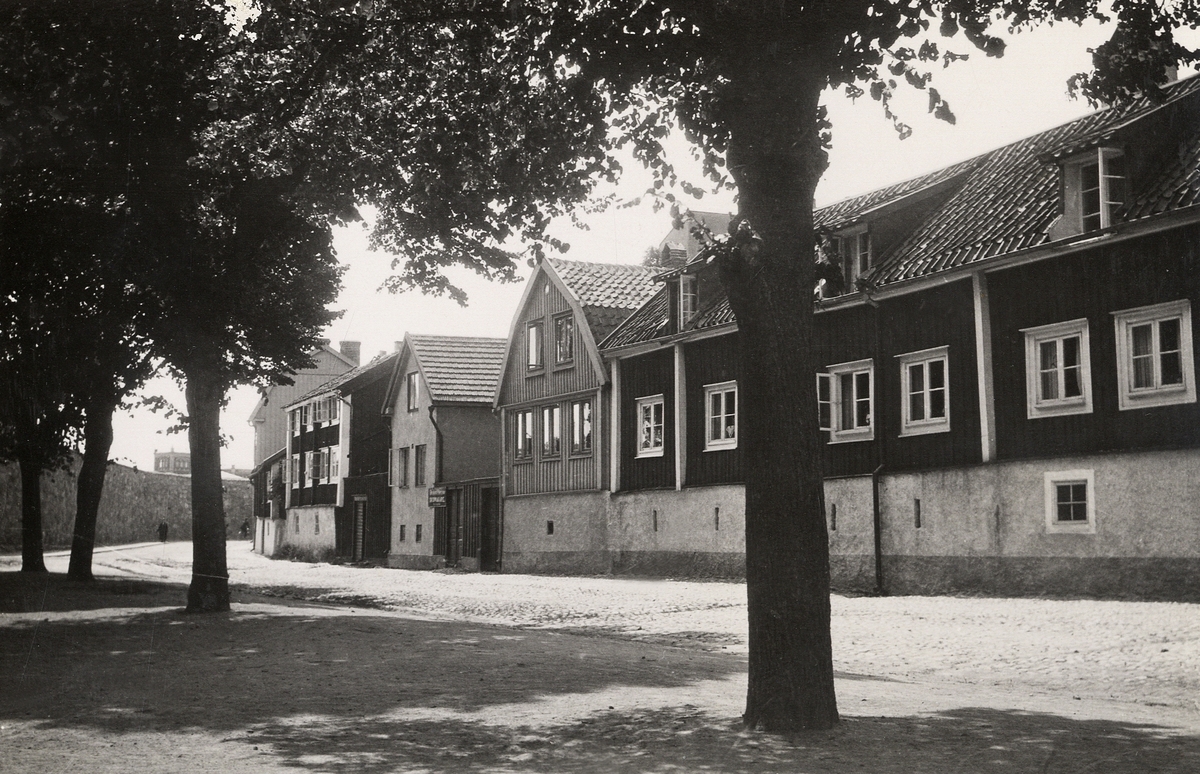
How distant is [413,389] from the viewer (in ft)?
151

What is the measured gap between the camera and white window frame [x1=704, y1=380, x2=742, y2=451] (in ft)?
92.6

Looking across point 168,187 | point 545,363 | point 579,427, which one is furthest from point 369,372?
point 168,187

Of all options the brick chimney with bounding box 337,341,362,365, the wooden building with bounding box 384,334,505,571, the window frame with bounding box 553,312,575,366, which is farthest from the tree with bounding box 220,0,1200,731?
the brick chimney with bounding box 337,341,362,365

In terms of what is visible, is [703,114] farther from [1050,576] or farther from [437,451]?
[437,451]

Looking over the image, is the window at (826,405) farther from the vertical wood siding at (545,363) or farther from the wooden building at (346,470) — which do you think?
the wooden building at (346,470)

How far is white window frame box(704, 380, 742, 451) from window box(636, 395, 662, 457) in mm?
2159

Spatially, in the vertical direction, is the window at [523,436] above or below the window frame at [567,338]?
below

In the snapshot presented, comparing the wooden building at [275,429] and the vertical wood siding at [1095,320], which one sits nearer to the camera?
the vertical wood siding at [1095,320]

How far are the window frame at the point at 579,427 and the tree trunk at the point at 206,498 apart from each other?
15844 mm

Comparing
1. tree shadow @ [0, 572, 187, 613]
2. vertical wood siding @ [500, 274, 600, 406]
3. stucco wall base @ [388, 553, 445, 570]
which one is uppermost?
vertical wood siding @ [500, 274, 600, 406]

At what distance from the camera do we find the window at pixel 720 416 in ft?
92.9

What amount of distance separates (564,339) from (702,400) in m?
7.78

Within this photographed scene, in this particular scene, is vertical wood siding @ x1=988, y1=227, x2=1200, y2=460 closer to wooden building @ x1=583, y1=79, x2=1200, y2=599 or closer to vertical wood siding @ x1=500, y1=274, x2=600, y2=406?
wooden building @ x1=583, y1=79, x2=1200, y2=599

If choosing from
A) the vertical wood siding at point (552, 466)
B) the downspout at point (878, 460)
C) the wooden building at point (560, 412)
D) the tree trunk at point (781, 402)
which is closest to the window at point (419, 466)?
the wooden building at point (560, 412)
